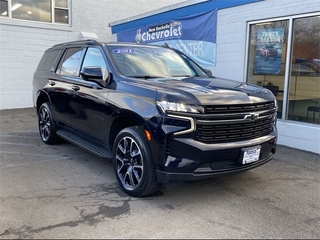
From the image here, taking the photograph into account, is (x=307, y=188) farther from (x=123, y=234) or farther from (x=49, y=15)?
(x=49, y=15)

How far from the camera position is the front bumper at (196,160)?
11.1 feet

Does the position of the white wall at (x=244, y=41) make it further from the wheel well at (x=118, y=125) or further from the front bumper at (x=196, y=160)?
the wheel well at (x=118, y=125)

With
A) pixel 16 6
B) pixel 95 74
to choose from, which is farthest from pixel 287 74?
pixel 16 6

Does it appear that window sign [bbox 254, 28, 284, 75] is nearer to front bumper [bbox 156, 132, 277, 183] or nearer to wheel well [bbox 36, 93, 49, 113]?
front bumper [bbox 156, 132, 277, 183]

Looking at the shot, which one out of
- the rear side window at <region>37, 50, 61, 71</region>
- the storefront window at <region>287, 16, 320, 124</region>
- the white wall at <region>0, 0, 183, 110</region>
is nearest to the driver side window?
the rear side window at <region>37, 50, 61, 71</region>

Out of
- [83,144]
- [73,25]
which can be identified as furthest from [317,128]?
[73,25]

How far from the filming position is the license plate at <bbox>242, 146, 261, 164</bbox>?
364cm

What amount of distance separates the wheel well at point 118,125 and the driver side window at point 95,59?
0.72 meters

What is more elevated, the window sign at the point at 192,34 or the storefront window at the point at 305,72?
the window sign at the point at 192,34

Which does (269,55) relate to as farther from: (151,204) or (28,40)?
(28,40)

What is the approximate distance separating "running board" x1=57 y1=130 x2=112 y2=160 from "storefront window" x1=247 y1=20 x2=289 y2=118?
4.02 m

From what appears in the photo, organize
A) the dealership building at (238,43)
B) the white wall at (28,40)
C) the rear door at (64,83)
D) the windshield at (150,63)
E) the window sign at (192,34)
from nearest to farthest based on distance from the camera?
the windshield at (150,63) → the rear door at (64,83) → the dealership building at (238,43) → the window sign at (192,34) → the white wall at (28,40)

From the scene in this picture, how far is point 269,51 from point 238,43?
0.74 meters

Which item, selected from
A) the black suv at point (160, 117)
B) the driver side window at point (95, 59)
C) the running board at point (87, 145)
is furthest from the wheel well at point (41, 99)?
the driver side window at point (95, 59)
